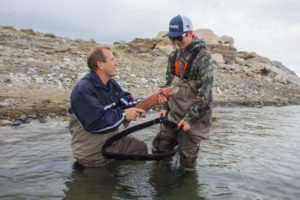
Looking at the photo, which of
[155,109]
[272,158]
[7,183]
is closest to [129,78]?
[155,109]

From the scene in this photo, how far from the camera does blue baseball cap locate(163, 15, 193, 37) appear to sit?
3.99 m

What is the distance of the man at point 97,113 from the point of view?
12.7 ft

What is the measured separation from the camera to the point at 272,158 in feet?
19.3

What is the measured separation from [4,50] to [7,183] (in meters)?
13.7

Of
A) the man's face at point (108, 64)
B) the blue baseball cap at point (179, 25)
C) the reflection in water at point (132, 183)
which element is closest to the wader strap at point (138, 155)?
the reflection in water at point (132, 183)

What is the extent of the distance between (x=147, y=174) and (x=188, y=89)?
166 centimetres

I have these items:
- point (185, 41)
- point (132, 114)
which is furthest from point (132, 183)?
point (185, 41)

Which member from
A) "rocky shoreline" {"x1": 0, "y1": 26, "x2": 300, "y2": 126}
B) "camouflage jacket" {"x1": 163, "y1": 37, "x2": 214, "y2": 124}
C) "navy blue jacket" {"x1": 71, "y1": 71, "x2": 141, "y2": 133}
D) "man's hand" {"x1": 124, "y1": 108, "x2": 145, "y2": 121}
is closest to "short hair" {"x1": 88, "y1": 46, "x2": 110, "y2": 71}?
"navy blue jacket" {"x1": 71, "y1": 71, "x2": 141, "y2": 133}

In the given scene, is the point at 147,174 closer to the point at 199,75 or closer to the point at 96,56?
the point at 199,75

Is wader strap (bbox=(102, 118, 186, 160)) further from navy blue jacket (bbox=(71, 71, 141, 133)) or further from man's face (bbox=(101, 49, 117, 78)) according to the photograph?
man's face (bbox=(101, 49, 117, 78))

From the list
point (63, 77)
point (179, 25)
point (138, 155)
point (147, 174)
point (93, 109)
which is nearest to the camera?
point (138, 155)

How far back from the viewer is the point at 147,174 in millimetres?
4625

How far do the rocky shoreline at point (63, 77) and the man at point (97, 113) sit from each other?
13.3ft

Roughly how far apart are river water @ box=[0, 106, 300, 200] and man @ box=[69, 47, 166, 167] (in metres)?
0.41
